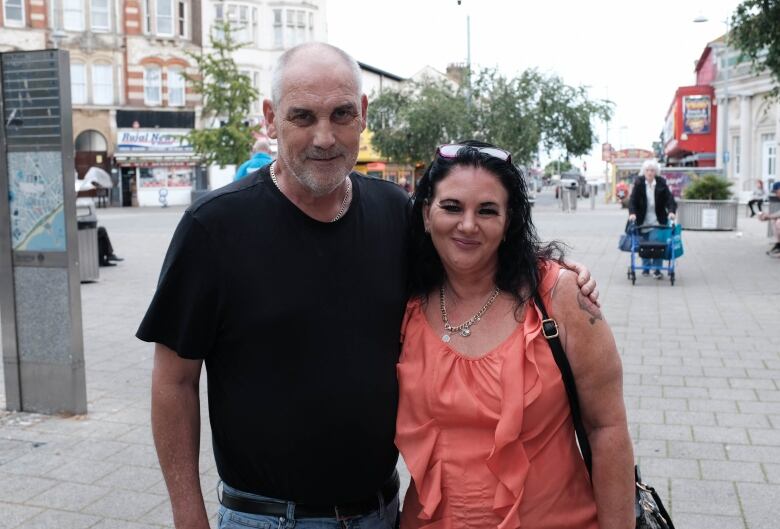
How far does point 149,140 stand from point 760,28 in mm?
37871

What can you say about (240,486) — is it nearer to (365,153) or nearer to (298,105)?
(298,105)

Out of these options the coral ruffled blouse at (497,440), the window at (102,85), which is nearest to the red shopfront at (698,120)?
the window at (102,85)

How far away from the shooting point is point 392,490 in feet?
8.03

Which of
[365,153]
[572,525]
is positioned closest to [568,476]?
[572,525]

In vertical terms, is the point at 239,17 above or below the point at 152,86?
above

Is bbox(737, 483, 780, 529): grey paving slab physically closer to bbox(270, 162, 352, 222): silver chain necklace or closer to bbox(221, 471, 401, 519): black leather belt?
bbox(221, 471, 401, 519): black leather belt

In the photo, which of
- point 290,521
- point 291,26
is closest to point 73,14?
point 291,26

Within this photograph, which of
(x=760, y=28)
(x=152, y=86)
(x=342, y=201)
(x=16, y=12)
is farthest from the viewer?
(x=152, y=86)

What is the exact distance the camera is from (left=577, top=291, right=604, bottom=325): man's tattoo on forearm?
2.18 metres

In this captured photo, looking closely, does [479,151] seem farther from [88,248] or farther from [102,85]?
[102,85]

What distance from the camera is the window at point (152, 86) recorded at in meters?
47.5

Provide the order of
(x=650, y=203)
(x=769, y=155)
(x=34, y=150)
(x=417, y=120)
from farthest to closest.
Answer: (x=769, y=155)
(x=417, y=120)
(x=650, y=203)
(x=34, y=150)

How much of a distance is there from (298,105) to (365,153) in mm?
42882

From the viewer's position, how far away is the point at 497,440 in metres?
2.10
